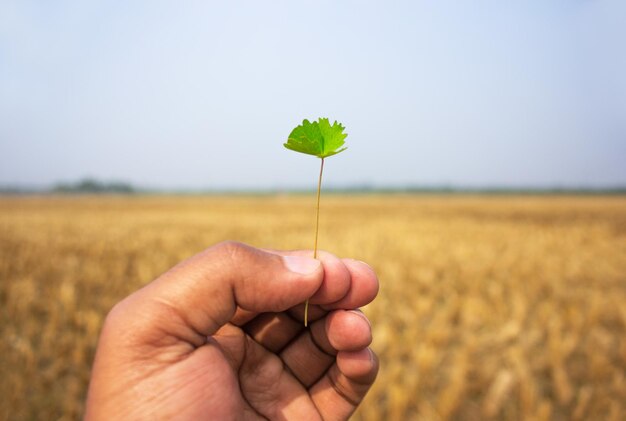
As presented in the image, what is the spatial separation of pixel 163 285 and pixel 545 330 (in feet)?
15.1

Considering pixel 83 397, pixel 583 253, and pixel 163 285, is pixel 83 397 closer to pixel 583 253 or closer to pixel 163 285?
pixel 163 285

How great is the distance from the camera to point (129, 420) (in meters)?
0.93

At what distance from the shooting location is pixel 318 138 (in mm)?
877

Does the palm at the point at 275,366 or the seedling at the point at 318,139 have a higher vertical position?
the seedling at the point at 318,139

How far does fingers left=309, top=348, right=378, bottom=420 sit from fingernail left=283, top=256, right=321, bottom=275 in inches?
12.0

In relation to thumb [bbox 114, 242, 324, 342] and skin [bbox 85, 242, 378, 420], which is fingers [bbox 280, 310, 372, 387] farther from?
thumb [bbox 114, 242, 324, 342]

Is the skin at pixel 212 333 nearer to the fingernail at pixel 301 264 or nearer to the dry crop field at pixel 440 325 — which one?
the fingernail at pixel 301 264

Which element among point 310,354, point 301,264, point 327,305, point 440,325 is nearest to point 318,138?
point 301,264

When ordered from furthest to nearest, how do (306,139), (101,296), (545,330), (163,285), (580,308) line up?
(101,296) → (580,308) → (545,330) → (163,285) → (306,139)

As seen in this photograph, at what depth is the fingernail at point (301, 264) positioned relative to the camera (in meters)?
1.02

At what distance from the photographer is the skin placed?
0.95m

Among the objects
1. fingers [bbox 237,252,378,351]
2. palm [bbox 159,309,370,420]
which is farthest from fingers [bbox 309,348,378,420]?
fingers [bbox 237,252,378,351]

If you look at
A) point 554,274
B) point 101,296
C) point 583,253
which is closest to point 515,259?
point 554,274

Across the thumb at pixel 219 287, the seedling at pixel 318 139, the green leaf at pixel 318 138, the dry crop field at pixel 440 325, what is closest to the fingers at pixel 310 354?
the thumb at pixel 219 287
